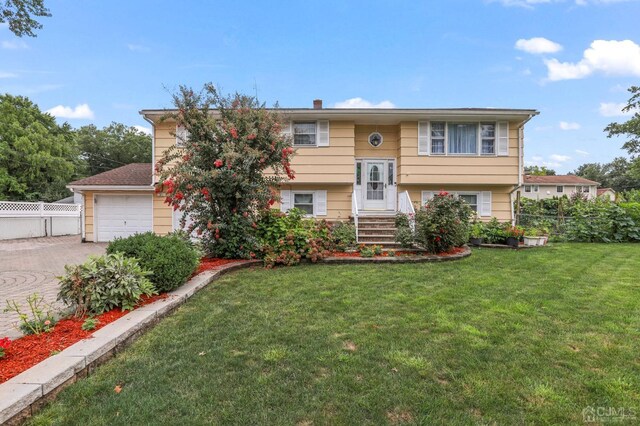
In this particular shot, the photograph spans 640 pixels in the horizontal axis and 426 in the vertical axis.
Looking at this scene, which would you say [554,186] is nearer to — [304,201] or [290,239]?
[304,201]

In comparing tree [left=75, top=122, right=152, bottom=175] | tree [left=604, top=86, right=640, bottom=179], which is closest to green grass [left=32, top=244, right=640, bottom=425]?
tree [left=604, top=86, right=640, bottom=179]

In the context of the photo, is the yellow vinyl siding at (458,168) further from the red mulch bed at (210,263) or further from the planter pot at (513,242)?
the red mulch bed at (210,263)

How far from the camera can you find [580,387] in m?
2.38

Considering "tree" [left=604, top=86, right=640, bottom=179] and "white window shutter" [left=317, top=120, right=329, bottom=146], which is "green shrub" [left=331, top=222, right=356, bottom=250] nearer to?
"white window shutter" [left=317, top=120, right=329, bottom=146]

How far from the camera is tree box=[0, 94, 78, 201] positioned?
2314 cm

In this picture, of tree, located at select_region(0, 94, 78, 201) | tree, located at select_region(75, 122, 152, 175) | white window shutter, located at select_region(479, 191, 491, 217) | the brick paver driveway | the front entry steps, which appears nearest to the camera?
the brick paver driveway

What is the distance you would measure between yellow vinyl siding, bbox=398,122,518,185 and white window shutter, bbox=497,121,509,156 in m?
0.17

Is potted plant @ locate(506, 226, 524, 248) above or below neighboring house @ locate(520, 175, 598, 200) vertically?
below

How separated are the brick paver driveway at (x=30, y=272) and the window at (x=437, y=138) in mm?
11288

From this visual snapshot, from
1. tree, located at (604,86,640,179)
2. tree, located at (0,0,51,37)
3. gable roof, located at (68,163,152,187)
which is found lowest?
gable roof, located at (68,163,152,187)

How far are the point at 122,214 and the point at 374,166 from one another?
9756 mm

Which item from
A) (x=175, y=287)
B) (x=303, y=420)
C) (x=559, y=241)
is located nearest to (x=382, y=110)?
(x=559, y=241)

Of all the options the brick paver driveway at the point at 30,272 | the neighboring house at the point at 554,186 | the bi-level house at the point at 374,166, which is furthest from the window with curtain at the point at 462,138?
the neighboring house at the point at 554,186

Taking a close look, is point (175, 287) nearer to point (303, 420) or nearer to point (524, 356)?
point (303, 420)
